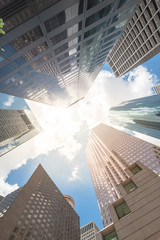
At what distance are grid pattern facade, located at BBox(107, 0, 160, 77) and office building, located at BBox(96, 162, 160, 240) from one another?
6926 cm

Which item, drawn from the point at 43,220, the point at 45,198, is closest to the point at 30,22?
the point at 43,220

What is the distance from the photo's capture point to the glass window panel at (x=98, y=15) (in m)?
15.3

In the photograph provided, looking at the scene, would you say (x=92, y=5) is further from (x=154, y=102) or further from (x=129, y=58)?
(x=129, y=58)

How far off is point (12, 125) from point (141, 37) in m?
106

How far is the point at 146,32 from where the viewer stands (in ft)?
191

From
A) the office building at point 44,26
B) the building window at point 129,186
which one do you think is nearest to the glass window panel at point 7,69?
the office building at point 44,26

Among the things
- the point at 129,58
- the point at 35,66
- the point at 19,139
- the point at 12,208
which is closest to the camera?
the point at 35,66

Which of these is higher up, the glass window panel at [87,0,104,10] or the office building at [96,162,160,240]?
the glass window panel at [87,0,104,10]

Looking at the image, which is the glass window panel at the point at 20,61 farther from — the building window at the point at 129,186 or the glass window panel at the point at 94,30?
the building window at the point at 129,186

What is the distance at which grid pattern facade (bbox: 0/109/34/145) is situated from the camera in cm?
7929

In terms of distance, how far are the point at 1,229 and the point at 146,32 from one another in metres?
95.2

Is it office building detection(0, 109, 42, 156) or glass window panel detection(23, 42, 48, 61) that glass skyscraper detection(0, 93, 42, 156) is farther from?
glass window panel detection(23, 42, 48, 61)

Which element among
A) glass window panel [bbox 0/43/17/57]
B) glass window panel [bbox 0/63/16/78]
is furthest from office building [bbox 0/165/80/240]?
glass window panel [bbox 0/43/17/57]

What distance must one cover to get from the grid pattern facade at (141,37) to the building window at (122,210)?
71186 millimetres
